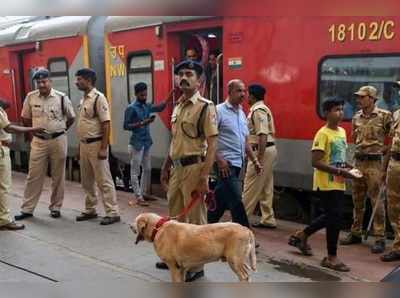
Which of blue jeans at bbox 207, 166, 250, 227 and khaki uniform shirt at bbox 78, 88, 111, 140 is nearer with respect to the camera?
blue jeans at bbox 207, 166, 250, 227

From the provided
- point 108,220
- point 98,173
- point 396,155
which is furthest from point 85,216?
point 396,155

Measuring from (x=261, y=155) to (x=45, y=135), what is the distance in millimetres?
2408

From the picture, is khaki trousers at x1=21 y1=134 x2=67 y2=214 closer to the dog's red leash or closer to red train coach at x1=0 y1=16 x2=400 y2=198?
red train coach at x1=0 y1=16 x2=400 y2=198

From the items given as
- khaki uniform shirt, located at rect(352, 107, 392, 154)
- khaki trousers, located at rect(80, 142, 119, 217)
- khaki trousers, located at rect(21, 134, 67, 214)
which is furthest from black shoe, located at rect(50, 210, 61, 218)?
khaki uniform shirt, located at rect(352, 107, 392, 154)

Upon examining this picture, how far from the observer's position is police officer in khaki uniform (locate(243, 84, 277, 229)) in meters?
5.11

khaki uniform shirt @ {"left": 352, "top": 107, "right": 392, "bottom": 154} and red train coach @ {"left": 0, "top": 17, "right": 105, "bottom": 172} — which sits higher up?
red train coach @ {"left": 0, "top": 17, "right": 105, "bottom": 172}

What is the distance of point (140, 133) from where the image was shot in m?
6.70

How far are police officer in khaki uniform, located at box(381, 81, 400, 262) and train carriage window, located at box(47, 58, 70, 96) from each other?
617cm

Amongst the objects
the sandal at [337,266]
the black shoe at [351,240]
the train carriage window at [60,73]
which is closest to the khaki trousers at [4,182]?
the sandal at [337,266]

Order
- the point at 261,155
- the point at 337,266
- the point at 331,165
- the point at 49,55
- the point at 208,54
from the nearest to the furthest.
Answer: the point at 331,165 < the point at 337,266 < the point at 261,155 < the point at 208,54 < the point at 49,55

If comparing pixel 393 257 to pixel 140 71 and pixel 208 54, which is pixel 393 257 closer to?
pixel 208 54

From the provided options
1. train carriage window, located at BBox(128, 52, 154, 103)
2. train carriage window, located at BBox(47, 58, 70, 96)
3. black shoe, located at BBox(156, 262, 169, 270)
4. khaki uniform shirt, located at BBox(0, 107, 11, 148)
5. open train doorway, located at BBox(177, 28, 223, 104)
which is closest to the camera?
black shoe, located at BBox(156, 262, 169, 270)

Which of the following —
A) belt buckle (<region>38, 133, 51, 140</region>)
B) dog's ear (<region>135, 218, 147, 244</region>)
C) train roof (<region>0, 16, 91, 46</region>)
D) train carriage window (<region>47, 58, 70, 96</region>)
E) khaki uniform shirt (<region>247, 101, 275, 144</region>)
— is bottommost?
dog's ear (<region>135, 218, 147, 244</region>)

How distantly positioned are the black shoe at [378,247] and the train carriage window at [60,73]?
20.1 feet
